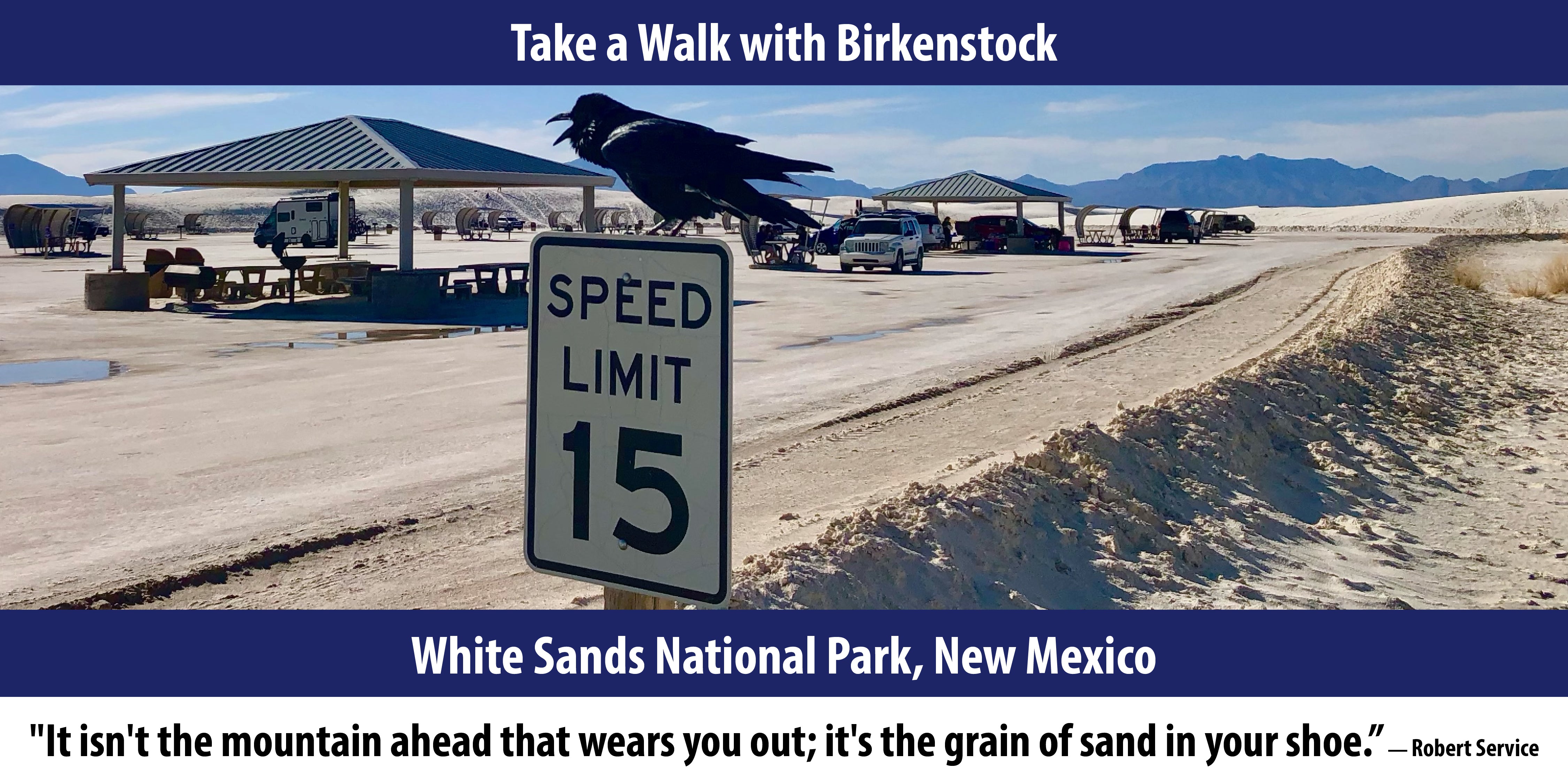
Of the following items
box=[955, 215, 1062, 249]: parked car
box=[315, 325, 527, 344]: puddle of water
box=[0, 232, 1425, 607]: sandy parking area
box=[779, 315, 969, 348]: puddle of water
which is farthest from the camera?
box=[955, 215, 1062, 249]: parked car

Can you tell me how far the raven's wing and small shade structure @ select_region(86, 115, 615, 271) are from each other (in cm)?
836

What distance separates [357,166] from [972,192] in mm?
33193

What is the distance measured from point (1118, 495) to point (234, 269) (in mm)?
21425

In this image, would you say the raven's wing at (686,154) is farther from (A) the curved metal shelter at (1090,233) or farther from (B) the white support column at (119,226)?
(A) the curved metal shelter at (1090,233)

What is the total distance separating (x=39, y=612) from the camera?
562 cm

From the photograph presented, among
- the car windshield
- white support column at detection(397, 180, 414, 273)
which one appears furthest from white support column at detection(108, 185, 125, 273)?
the car windshield

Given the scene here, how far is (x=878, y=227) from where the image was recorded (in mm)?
35375

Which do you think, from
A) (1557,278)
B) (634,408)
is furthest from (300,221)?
(634,408)

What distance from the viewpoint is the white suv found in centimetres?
3428

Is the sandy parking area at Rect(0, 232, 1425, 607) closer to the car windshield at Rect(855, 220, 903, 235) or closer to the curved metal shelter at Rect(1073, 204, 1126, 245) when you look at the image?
the car windshield at Rect(855, 220, 903, 235)

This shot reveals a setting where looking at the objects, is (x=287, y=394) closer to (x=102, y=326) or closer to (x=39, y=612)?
(x=39, y=612)

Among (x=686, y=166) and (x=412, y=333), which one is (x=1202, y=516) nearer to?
(x=686, y=166)

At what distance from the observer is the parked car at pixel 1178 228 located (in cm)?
6028

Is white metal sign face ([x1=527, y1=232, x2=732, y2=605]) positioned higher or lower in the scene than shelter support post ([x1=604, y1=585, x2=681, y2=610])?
higher
